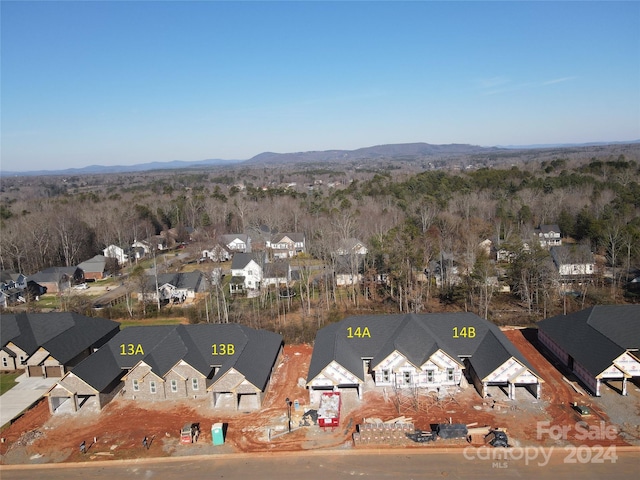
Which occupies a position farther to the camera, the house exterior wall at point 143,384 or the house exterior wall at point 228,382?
the house exterior wall at point 143,384

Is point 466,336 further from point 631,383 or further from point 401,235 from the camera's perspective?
point 401,235

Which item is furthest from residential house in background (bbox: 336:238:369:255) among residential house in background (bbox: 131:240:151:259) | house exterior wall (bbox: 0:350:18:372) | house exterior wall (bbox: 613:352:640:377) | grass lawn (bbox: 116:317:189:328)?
residential house in background (bbox: 131:240:151:259)

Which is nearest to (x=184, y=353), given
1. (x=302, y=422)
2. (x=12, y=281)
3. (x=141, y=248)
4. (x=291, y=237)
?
(x=302, y=422)

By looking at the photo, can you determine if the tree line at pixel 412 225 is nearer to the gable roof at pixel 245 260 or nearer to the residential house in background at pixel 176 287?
the gable roof at pixel 245 260

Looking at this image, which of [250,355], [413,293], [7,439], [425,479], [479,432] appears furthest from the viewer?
[413,293]

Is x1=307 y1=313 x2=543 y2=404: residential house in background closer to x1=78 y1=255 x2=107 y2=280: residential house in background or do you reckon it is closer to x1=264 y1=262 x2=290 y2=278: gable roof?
x1=264 y1=262 x2=290 y2=278: gable roof

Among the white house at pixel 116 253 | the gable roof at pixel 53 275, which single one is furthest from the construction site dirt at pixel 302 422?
the white house at pixel 116 253

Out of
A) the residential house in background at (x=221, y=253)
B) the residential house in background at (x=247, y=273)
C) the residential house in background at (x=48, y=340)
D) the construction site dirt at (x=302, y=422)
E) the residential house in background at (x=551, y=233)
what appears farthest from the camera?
the residential house in background at (x=221, y=253)

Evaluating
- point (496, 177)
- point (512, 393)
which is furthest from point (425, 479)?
point (496, 177)

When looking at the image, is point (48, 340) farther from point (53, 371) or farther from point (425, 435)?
point (425, 435)
